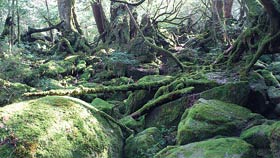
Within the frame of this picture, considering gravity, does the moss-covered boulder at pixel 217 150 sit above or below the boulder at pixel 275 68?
below

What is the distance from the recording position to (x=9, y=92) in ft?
25.2

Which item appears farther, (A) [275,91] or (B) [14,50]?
(B) [14,50]

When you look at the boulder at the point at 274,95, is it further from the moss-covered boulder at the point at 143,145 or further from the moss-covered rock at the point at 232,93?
the moss-covered boulder at the point at 143,145

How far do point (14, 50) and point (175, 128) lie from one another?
7411 mm

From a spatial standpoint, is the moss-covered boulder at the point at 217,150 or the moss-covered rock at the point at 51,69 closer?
the moss-covered boulder at the point at 217,150

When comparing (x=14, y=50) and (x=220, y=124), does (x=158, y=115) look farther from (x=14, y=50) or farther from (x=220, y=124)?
(x=14, y=50)

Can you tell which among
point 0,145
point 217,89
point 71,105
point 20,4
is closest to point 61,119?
point 71,105

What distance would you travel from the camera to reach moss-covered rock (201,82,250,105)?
20.1 feet

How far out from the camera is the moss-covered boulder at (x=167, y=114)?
6.24 m

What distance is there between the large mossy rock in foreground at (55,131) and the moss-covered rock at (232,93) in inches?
87.0

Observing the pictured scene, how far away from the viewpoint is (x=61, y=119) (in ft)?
14.4

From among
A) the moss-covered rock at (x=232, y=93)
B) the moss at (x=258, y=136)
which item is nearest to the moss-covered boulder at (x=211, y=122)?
the moss at (x=258, y=136)

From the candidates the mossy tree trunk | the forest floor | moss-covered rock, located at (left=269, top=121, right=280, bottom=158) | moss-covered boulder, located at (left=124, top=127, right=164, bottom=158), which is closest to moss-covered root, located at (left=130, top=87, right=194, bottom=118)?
the forest floor

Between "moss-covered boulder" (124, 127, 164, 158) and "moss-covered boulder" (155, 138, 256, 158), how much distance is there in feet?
2.48
